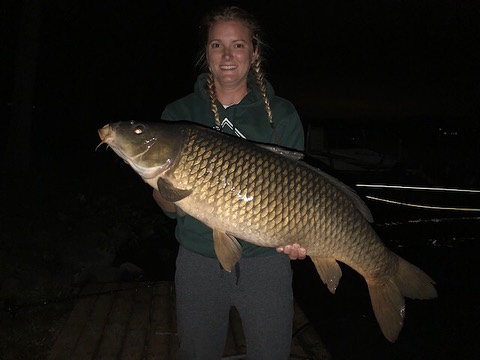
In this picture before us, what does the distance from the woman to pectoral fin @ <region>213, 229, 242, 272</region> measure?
4.8 inches

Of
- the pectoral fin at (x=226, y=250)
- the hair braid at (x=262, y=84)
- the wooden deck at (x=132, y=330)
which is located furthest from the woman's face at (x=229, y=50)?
the wooden deck at (x=132, y=330)

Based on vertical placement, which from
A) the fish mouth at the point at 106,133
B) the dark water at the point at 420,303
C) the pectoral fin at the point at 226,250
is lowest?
the dark water at the point at 420,303

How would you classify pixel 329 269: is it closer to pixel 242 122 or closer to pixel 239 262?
pixel 239 262

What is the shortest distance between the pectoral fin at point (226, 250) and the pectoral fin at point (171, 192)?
23 cm

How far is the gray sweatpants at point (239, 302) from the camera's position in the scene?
211 centimetres

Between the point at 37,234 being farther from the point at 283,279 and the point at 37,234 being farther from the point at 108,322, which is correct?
the point at 283,279

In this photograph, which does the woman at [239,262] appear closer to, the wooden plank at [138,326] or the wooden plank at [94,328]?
the wooden plank at [138,326]

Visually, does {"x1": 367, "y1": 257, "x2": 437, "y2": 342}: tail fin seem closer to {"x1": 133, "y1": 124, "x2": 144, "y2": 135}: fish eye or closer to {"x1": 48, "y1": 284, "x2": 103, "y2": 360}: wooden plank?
{"x1": 133, "y1": 124, "x2": 144, "y2": 135}: fish eye

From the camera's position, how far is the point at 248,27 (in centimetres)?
223

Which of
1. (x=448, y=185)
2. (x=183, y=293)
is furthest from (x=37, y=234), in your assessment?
(x=448, y=185)

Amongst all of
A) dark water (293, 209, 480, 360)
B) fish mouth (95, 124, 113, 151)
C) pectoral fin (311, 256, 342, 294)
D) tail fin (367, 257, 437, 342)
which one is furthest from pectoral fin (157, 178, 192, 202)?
dark water (293, 209, 480, 360)

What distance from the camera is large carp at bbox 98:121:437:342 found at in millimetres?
2049

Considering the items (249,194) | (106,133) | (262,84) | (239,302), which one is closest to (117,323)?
(239,302)

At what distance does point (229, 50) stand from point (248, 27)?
0.17 meters
